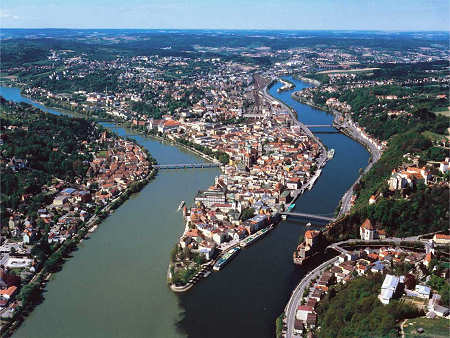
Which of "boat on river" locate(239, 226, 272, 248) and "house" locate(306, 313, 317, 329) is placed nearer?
"house" locate(306, 313, 317, 329)

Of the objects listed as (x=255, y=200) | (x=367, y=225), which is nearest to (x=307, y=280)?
(x=367, y=225)

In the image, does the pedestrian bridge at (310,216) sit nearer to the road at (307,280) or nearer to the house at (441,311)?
the road at (307,280)

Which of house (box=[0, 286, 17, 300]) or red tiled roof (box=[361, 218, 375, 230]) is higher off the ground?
red tiled roof (box=[361, 218, 375, 230])

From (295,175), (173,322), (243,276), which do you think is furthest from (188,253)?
(295,175)

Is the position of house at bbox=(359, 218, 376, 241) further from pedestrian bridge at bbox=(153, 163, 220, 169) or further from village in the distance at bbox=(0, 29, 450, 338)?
pedestrian bridge at bbox=(153, 163, 220, 169)

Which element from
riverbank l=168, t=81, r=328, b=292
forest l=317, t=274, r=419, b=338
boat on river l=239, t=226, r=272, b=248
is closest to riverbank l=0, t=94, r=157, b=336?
riverbank l=168, t=81, r=328, b=292

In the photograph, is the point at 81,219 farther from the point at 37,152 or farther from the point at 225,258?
the point at 37,152
